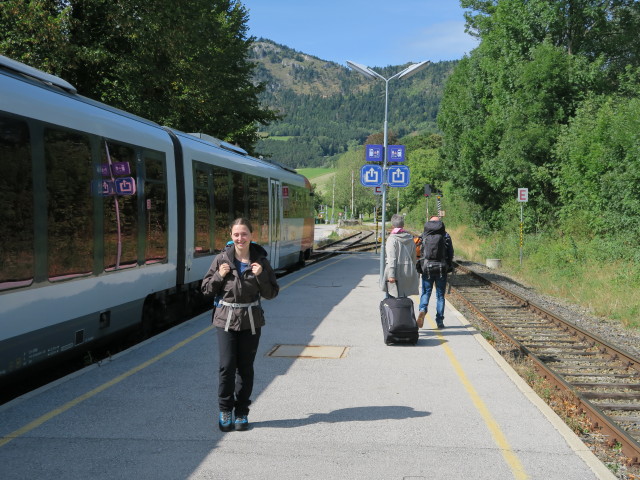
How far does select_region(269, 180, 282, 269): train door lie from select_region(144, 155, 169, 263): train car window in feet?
23.5

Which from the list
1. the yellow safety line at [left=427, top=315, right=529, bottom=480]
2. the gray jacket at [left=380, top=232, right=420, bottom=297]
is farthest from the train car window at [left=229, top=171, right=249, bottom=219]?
the yellow safety line at [left=427, top=315, right=529, bottom=480]

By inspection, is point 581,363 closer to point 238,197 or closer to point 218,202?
point 218,202

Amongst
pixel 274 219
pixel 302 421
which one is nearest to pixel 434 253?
pixel 302 421

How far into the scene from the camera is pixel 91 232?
286 inches

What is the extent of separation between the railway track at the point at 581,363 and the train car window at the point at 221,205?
5.17 metres

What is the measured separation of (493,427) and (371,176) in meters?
12.3

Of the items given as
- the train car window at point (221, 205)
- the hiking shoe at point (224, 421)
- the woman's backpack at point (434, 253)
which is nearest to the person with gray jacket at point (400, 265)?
the woman's backpack at point (434, 253)

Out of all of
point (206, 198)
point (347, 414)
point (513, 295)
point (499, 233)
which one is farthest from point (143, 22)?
point (499, 233)

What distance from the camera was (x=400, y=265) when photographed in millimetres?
9617

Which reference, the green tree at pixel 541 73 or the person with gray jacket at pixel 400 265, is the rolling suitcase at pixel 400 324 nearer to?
the person with gray jacket at pixel 400 265

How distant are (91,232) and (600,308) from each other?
1098 centimetres

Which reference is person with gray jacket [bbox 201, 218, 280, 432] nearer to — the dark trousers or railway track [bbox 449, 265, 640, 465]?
the dark trousers

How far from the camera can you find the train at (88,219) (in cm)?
589

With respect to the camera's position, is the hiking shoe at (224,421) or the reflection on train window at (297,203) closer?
the hiking shoe at (224,421)
